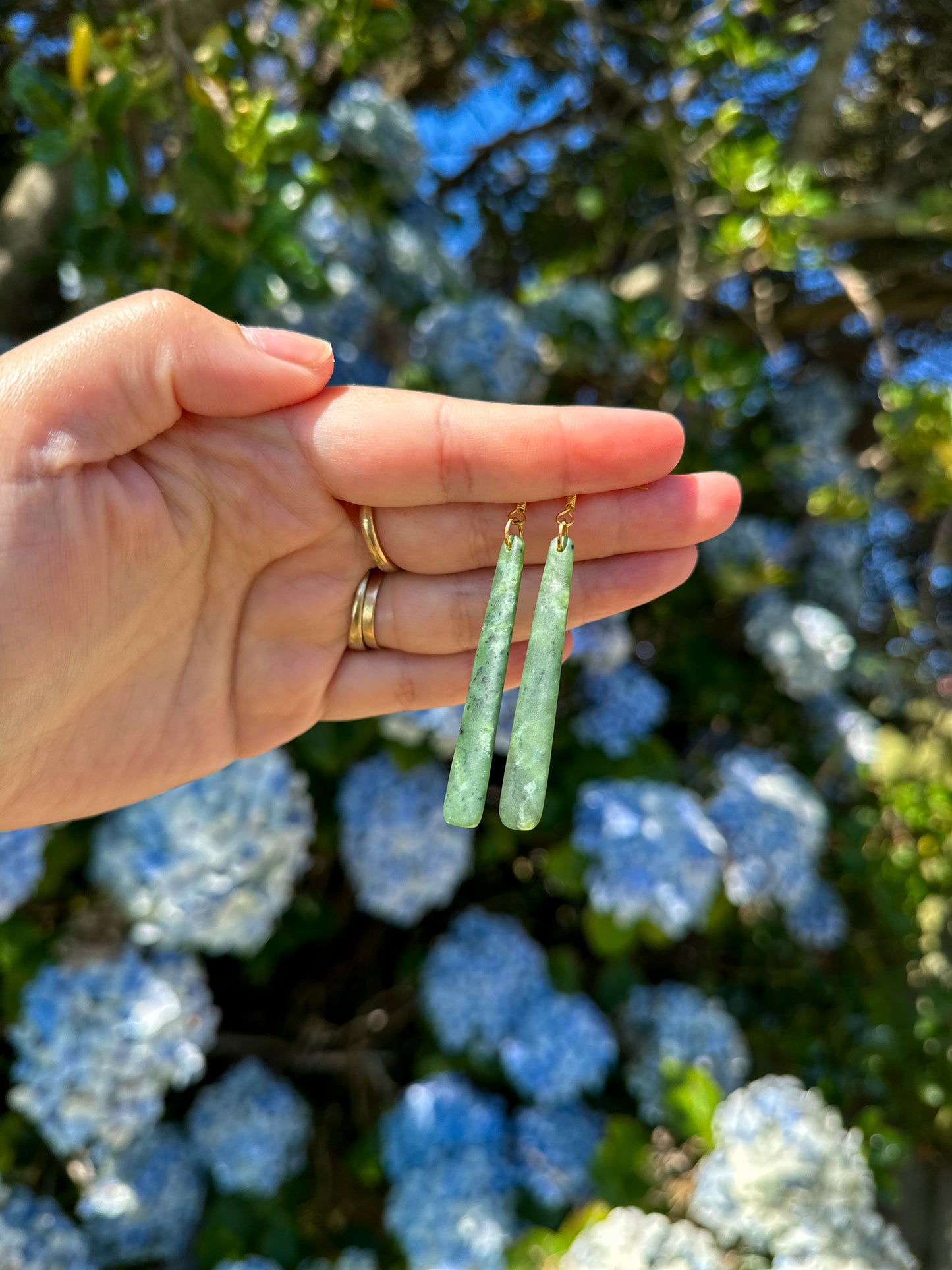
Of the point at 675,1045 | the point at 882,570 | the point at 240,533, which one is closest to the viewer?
the point at 240,533

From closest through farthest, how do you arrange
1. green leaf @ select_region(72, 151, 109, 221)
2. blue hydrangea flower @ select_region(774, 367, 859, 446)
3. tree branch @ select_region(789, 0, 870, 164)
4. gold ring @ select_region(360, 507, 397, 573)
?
gold ring @ select_region(360, 507, 397, 573), green leaf @ select_region(72, 151, 109, 221), tree branch @ select_region(789, 0, 870, 164), blue hydrangea flower @ select_region(774, 367, 859, 446)

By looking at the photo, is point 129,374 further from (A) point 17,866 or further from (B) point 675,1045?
(B) point 675,1045

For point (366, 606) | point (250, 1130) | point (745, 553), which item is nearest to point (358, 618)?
point (366, 606)

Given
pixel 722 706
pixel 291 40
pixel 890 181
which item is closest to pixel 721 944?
pixel 722 706

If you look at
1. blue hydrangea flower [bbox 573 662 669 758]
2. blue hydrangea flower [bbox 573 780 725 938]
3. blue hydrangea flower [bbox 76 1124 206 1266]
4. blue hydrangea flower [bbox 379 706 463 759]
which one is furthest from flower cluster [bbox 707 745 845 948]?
blue hydrangea flower [bbox 76 1124 206 1266]

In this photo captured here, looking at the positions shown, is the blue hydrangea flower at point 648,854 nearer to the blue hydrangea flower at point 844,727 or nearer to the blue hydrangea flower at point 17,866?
the blue hydrangea flower at point 844,727

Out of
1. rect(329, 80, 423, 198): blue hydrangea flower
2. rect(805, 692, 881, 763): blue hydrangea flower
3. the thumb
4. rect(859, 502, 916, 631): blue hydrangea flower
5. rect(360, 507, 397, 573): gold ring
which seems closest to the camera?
the thumb

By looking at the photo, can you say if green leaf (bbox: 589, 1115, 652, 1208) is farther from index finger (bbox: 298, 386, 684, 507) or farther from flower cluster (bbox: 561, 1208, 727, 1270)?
index finger (bbox: 298, 386, 684, 507)
